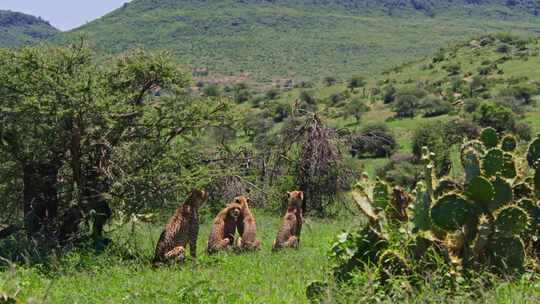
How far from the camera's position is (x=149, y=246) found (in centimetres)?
1377

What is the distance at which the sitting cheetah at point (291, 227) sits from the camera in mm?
12484

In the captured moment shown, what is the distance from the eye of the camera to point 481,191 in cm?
720

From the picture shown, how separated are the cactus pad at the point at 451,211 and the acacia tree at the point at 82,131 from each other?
22.7ft

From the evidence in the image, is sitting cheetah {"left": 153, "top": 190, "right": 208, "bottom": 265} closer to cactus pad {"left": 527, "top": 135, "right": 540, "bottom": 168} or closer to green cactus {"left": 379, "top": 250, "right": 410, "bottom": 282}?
green cactus {"left": 379, "top": 250, "right": 410, "bottom": 282}

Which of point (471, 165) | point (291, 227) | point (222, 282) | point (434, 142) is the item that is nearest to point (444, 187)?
point (471, 165)

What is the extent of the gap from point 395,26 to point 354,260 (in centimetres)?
14208

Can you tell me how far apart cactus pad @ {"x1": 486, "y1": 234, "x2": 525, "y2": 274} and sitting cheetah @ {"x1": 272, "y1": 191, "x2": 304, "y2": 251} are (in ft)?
18.2

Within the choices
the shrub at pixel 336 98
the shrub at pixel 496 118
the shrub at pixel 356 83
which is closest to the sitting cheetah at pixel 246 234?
the shrub at pixel 496 118

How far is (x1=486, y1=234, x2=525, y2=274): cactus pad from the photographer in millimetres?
7195

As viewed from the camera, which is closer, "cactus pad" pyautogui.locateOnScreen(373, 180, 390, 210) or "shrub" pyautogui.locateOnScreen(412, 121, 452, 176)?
"cactus pad" pyautogui.locateOnScreen(373, 180, 390, 210)

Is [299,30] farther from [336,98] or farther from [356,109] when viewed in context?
[356,109]

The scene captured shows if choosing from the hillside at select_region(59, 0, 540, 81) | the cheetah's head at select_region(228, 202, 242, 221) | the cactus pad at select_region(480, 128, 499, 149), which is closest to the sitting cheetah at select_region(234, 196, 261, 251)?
the cheetah's head at select_region(228, 202, 242, 221)

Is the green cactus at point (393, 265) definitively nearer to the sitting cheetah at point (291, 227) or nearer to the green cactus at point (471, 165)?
the green cactus at point (471, 165)

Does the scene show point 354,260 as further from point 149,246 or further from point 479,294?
point 149,246
